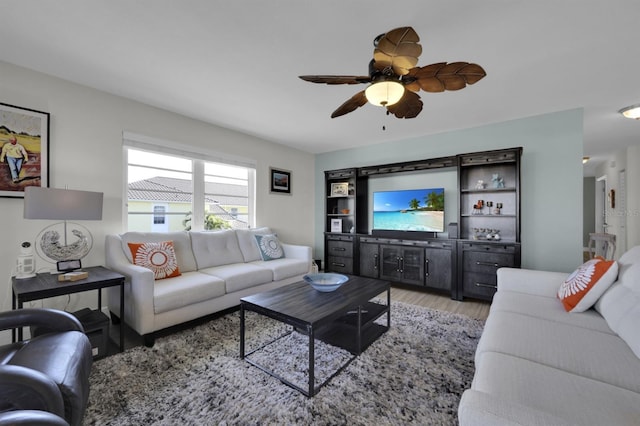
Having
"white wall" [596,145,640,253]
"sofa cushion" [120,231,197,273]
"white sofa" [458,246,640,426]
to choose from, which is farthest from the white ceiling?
"white wall" [596,145,640,253]

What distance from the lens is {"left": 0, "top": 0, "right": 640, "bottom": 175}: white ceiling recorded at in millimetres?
1684

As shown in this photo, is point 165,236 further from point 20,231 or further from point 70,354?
point 70,354

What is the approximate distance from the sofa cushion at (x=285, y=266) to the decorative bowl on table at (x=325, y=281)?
1037mm

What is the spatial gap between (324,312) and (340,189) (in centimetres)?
349

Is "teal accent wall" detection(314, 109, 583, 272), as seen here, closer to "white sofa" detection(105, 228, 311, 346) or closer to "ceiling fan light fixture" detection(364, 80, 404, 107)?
"ceiling fan light fixture" detection(364, 80, 404, 107)

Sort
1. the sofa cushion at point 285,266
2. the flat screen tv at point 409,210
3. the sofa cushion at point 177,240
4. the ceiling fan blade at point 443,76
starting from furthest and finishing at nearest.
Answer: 1. the flat screen tv at point 409,210
2. the sofa cushion at point 285,266
3. the sofa cushion at point 177,240
4. the ceiling fan blade at point 443,76

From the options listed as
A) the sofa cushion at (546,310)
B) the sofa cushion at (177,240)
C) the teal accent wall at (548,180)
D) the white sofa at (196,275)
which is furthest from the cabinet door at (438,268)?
the sofa cushion at (177,240)

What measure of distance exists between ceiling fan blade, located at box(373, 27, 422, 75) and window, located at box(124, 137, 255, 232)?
2.86 metres

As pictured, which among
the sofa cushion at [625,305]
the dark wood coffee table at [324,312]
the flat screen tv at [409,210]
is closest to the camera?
the sofa cushion at [625,305]

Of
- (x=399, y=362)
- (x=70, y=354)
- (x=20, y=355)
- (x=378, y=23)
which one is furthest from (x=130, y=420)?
(x=378, y=23)

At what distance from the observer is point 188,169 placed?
142 inches

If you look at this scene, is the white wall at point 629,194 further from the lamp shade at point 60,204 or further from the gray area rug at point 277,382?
the lamp shade at point 60,204

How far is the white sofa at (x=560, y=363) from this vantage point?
861 mm

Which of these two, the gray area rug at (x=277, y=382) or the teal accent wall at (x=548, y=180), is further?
the teal accent wall at (x=548, y=180)
